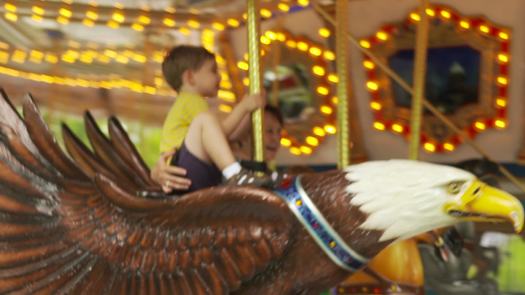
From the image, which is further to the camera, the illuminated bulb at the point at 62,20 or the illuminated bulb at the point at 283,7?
the illuminated bulb at the point at 62,20

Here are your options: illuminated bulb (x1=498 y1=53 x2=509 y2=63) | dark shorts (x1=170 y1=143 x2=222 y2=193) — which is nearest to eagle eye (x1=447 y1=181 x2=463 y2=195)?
dark shorts (x1=170 y1=143 x2=222 y2=193)

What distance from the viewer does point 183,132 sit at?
2.68 m

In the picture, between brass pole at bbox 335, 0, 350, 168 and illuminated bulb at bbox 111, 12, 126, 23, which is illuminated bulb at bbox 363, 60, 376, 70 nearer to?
brass pole at bbox 335, 0, 350, 168

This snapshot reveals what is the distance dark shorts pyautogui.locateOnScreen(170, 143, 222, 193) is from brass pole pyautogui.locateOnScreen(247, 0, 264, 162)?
0.14m

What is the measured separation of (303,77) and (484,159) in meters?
0.97

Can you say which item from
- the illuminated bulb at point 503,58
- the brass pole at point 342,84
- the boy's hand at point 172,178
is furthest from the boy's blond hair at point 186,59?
the illuminated bulb at point 503,58

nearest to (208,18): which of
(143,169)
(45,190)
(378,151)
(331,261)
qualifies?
(378,151)

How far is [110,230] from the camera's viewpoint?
8.23 ft

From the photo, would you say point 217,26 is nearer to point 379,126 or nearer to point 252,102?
point 379,126

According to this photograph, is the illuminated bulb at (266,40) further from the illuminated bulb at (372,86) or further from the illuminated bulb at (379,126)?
the illuminated bulb at (379,126)

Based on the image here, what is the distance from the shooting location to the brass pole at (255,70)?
8.32 feet

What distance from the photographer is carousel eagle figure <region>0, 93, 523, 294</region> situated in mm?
2281

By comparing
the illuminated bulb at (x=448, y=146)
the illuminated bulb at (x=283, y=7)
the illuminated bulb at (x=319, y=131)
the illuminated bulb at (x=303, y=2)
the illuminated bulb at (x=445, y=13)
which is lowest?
the illuminated bulb at (x=448, y=146)

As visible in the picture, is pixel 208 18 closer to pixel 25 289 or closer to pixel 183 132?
pixel 183 132
